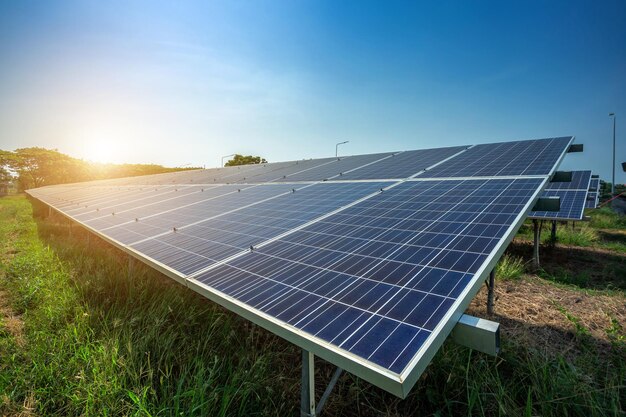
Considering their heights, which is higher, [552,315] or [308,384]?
[308,384]

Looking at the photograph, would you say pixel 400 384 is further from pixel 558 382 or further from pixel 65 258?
pixel 65 258

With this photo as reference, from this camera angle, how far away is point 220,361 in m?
4.48

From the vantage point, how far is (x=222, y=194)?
10438mm

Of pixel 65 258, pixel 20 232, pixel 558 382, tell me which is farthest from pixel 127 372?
pixel 20 232

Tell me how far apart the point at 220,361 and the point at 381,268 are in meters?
2.83

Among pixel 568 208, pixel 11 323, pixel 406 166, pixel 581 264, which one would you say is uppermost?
pixel 406 166

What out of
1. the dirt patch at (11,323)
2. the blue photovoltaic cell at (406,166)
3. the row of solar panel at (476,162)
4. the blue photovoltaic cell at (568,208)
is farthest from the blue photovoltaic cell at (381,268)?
the blue photovoltaic cell at (568,208)

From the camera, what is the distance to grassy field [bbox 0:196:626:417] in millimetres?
Result: 3586

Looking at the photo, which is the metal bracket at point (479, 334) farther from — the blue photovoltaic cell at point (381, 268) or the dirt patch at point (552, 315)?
the dirt patch at point (552, 315)

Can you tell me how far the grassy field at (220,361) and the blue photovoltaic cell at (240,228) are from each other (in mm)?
1113

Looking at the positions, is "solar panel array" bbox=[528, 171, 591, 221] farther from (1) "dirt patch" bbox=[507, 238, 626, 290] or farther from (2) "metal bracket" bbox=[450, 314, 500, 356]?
(2) "metal bracket" bbox=[450, 314, 500, 356]

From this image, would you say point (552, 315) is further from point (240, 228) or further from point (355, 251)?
point (240, 228)

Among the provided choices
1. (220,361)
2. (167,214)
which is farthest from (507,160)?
(167,214)

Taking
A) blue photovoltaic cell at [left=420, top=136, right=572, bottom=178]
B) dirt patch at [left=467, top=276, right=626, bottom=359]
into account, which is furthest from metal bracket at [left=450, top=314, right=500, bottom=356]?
blue photovoltaic cell at [left=420, top=136, right=572, bottom=178]
